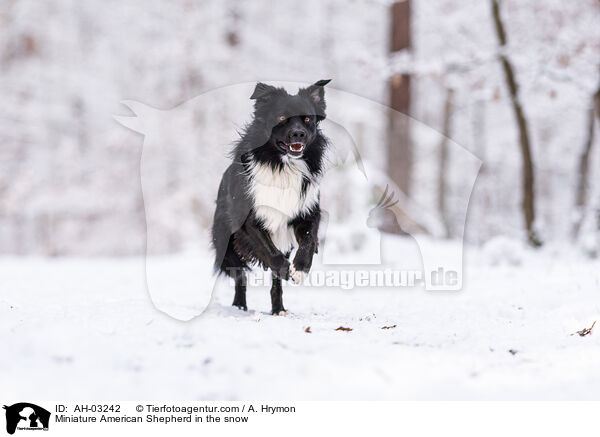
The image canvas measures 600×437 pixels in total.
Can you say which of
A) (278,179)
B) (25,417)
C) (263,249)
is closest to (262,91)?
(278,179)

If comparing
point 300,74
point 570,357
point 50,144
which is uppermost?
point 300,74

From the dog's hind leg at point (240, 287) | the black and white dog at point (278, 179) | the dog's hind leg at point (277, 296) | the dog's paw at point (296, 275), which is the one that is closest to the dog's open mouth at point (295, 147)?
the black and white dog at point (278, 179)

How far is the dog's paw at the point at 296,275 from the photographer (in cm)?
358

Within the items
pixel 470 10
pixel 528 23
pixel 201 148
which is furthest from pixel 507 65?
pixel 201 148

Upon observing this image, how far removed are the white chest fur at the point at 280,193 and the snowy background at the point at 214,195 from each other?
0.45m

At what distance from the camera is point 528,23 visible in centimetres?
1044

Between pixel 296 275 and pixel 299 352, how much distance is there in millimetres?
855

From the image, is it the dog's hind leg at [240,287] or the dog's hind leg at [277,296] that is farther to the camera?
the dog's hind leg at [240,287]

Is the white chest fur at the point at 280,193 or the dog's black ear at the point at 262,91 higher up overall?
the dog's black ear at the point at 262,91

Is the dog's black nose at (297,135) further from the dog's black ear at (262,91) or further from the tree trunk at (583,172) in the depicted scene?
the tree trunk at (583,172)

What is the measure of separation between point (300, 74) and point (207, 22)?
2837 millimetres

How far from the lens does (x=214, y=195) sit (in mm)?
4379

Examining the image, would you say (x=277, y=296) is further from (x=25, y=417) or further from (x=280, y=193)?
(x=25, y=417)

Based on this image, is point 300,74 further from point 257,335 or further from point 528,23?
point 257,335
